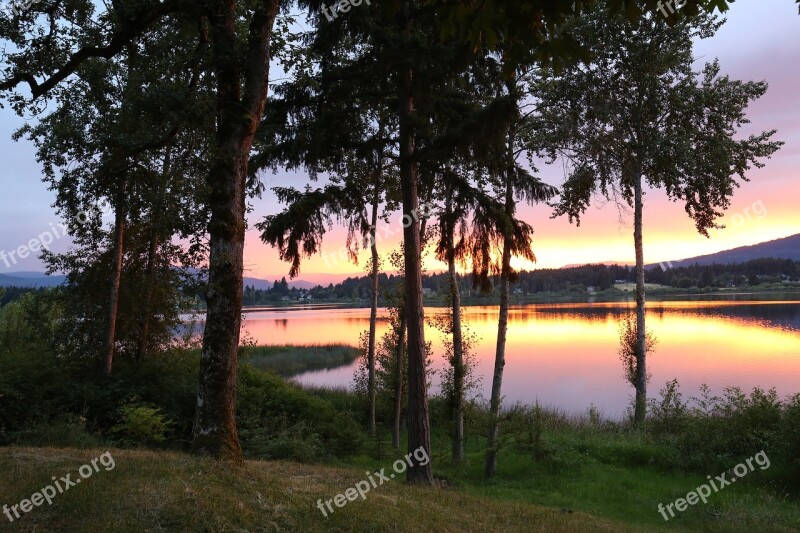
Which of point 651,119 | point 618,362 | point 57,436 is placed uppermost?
point 651,119

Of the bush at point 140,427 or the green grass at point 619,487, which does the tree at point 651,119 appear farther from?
the bush at point 140,427

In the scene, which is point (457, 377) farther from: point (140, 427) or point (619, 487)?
point (140, 427)

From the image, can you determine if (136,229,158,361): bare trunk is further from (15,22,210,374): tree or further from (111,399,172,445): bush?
(111,399,172,445): bush

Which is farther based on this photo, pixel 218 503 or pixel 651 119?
pixel 651 119

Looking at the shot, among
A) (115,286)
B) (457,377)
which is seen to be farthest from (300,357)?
(457,377)

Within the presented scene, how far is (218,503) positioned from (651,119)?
22.2m

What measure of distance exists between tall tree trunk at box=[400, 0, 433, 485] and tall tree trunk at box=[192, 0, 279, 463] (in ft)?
12.9

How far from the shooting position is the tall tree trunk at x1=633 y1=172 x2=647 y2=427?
65.7 ft

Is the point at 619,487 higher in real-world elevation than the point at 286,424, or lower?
lower

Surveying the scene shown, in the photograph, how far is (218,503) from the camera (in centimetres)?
600

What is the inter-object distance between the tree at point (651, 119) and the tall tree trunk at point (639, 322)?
4 centimetres

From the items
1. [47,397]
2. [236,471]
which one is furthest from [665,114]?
[47,397]

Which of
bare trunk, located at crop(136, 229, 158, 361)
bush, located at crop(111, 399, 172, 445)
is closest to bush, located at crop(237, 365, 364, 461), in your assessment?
bush, located at crop(111, 399, 172, 445)

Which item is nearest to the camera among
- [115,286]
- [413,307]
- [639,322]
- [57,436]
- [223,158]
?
[223,158]
